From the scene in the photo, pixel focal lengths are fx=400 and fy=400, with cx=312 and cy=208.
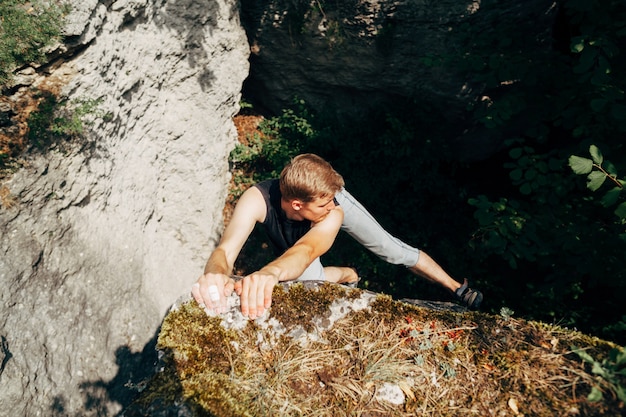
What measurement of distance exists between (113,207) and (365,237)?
240cm

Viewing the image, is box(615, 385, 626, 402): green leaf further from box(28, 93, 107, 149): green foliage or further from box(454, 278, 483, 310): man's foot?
box(28, 93, 107, 149): green foliage

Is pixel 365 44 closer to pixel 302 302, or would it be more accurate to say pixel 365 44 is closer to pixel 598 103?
pixel 598 103

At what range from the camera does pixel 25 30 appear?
2.88 metres

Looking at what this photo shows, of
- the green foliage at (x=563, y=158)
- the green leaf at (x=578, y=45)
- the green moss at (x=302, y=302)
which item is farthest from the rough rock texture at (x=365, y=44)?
the green moss at (x=302, y=302)

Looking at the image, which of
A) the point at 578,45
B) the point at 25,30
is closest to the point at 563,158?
the point at 578,45

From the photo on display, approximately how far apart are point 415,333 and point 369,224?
5.34 feet

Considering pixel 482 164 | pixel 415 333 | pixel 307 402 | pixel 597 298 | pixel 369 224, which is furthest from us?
pixel 482 164

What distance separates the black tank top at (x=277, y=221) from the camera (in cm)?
335

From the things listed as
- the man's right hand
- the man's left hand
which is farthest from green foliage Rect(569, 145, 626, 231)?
the man's right hand

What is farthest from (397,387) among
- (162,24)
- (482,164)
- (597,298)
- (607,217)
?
(482,164)

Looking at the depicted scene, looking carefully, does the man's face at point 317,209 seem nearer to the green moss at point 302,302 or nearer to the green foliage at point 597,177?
the green moss at point 302,302

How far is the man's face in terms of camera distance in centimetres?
303

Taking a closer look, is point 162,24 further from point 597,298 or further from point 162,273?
point 597,298

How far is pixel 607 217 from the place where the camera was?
3.86m
